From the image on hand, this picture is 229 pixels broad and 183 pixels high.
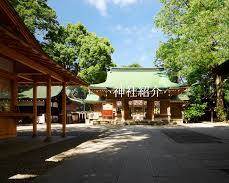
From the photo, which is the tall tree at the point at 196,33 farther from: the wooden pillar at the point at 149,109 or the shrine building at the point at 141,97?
the wooden pillar at the point at 149,109

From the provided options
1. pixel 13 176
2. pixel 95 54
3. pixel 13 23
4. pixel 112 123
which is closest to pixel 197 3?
pixel 112 123

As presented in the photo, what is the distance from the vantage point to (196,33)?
113 feet

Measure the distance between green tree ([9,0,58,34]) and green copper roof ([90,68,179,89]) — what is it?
34.3 ft

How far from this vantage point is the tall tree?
33.2m

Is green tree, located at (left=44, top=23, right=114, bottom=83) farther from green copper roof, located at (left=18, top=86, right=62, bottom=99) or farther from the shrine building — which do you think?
the shrine building

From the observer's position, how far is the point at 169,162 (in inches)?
386

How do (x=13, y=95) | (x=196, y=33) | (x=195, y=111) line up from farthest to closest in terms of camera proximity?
1. (x=195, y=111)
2. (x=196, y=33)
3. (x=13, y=95)

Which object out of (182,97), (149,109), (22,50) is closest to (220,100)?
(182,97)

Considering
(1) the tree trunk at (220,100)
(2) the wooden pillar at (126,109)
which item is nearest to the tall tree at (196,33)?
(1) the tree trunk at (220,100)

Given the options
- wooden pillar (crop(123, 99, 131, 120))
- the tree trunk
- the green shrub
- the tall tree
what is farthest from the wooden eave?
the green shrub

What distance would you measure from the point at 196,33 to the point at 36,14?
20482 millimetres

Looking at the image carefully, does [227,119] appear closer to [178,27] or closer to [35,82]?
[178,27]

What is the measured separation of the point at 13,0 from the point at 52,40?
9258mm

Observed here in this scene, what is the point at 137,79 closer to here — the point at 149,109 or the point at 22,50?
the point at 149,109
